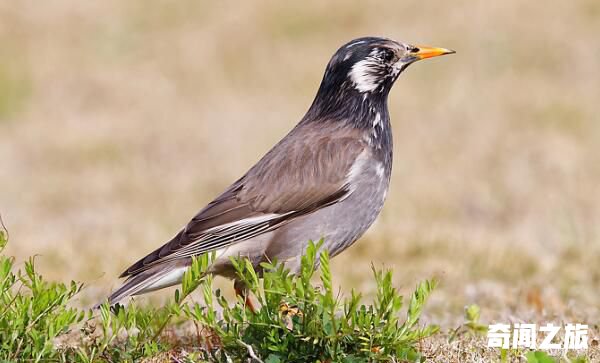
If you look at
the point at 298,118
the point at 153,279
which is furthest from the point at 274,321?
the point at 298,118

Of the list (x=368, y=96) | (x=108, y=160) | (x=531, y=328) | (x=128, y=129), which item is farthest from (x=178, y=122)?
(x=531, y=328)

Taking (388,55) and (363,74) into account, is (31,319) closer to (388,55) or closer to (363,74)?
(363,74)

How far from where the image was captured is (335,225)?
6195 millimetres

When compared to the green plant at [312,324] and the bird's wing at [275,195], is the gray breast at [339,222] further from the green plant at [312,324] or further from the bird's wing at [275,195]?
the green plant at [312,324]

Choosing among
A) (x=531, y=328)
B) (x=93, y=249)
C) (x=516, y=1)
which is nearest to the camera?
(x=531, y=328)

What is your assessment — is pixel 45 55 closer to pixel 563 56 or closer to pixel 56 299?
pixel 563 56

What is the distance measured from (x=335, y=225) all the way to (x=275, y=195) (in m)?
0.42

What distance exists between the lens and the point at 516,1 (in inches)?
760

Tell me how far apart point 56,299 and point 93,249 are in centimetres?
483

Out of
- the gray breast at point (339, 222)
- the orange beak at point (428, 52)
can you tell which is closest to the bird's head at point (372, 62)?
the orange beak at point (428, 52)

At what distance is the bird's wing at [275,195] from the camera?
244 inches

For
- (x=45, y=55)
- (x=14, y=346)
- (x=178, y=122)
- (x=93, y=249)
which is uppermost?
(x=45, y=55)

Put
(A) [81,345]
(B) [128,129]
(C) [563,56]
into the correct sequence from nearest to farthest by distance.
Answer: (A) [81,345] → (B) [128,129] → (C) [563,56]

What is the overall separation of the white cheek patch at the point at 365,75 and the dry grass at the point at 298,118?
5.40 ft
